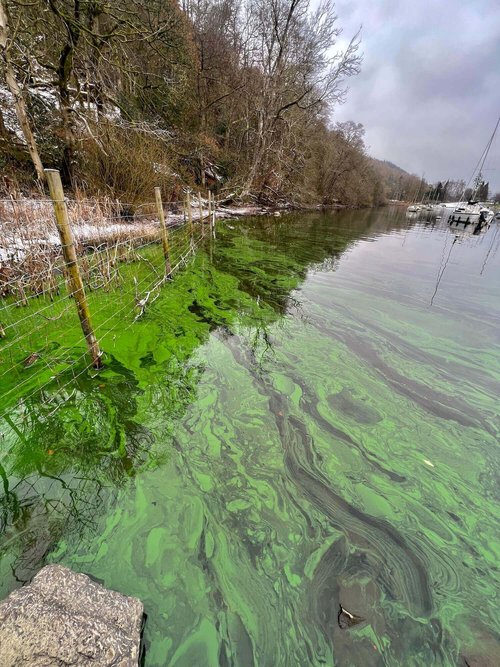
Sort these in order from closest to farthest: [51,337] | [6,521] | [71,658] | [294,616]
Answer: [71,658]
[294,616]
[6,521]
[51,337]

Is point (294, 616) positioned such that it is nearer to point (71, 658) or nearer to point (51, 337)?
point (71, 658)

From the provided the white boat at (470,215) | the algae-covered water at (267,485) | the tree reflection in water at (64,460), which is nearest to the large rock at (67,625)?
the algae-covered water at (267,485)

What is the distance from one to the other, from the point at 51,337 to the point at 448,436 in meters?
3.71

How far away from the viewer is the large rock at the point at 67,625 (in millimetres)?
869

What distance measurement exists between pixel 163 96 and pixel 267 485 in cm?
1420

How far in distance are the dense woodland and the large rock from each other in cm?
520

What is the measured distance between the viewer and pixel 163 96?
36.4 feet

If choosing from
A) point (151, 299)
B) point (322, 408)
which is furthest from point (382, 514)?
point (151, 299)

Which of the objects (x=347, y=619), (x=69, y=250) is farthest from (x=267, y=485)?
(x=69, y=250)

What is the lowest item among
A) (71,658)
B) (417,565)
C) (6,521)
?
(417,565)

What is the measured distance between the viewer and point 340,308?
4492 millimetres

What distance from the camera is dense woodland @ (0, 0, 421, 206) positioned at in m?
5.95

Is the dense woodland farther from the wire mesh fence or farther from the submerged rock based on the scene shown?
the submerged rock

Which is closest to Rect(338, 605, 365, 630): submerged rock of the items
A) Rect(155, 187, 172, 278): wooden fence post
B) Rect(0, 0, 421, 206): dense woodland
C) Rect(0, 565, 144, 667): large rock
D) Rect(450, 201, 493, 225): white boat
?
Rect(0, 565, 144, 667): large rock
